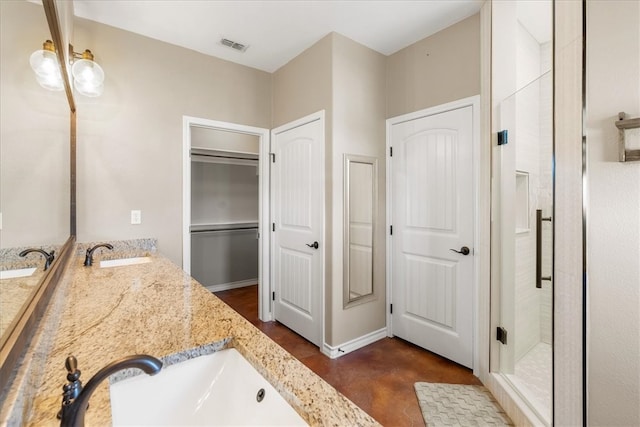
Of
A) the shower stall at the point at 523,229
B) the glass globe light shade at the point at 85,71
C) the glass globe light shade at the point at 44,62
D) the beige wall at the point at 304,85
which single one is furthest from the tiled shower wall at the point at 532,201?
the glass globe light shade at the point at 85,71

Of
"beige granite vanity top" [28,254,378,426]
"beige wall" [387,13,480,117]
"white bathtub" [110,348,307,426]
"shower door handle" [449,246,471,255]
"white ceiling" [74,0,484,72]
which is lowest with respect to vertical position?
"white bathtub" [110,348,307,426]

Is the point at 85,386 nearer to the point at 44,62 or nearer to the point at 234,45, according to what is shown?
the point at 44,62

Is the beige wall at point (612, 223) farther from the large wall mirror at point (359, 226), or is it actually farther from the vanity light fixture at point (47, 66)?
the vanity light fixture at point (47, 66)

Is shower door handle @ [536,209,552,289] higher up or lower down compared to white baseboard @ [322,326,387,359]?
higher up

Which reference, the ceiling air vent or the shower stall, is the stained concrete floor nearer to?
the shower stall

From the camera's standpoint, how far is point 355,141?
2609mm

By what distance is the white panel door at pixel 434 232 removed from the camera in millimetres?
2268

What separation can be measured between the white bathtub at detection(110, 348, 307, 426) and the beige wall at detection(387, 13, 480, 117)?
2379 mm

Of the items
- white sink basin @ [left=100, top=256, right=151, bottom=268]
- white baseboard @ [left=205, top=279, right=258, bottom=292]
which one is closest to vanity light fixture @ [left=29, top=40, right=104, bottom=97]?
white sink basin @ [left=100, top=256, right=151, bottom=268]

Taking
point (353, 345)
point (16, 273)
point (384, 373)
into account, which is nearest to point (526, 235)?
point (384, 373)

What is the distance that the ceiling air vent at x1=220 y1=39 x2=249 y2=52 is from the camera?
2.61m

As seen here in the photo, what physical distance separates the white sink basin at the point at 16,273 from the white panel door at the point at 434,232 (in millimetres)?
2429

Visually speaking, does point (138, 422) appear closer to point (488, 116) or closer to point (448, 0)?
point (488, 116)

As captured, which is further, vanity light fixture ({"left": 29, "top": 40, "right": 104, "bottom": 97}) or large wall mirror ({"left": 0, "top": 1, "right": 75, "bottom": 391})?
vanity light fixture ({"left": 29, "top": 40, "right": 104, "bottom": 97})
